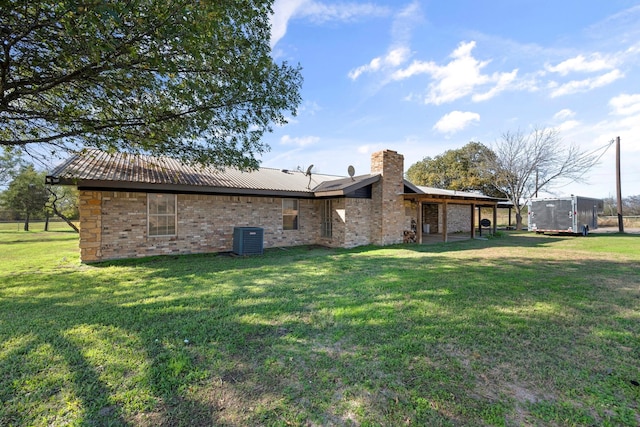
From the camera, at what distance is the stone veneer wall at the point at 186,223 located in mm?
8406

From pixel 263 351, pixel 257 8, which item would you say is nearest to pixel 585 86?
pixel 257 8

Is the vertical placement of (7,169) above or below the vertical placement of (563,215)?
above

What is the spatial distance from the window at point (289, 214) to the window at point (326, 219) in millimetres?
1292

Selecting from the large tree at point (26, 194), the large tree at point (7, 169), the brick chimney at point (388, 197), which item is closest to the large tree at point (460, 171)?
the brick chimney at point (388, 197)

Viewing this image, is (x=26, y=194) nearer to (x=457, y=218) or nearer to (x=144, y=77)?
(x=144, y=77)

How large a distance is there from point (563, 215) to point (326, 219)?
47.5 ft

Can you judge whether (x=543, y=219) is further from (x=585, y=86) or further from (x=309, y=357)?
(x=309, y=357)

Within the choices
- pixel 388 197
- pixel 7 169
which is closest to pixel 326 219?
pixel 388 197

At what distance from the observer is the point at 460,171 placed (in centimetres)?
2953

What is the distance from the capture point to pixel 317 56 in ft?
34.1

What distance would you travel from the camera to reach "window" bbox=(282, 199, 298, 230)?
12.1 metres

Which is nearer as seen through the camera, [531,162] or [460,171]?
[531,162]

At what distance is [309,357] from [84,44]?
5.58 metres

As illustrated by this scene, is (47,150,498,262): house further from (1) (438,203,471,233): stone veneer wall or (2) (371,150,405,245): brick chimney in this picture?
(1) (438,203,471,233): stone veneer wall
